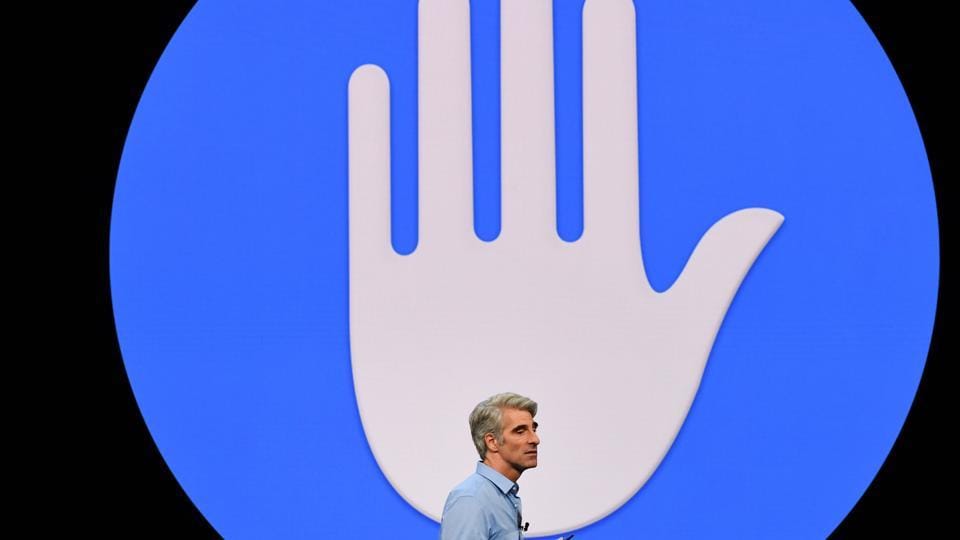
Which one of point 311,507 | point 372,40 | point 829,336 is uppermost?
point 372,40

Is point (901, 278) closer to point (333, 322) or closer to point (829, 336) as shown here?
point (829, 336)

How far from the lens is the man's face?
12.2ft

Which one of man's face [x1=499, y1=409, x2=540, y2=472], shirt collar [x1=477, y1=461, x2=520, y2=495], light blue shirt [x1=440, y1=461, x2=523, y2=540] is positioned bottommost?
light blue shirt [x1=440, y1=461, x2=523, y2=540]

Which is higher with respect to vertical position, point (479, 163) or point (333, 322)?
point (479, 163)

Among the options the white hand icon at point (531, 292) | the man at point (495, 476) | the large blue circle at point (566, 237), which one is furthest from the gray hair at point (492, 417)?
the large blue circle at point (566, 237)

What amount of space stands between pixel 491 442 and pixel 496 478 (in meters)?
0.10

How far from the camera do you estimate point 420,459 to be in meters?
4.97

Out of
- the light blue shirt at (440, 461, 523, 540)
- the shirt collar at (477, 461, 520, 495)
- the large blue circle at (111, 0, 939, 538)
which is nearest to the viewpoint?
the light blue shirt at (440, 461, 523, 540)

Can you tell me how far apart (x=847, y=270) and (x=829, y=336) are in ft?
0.72

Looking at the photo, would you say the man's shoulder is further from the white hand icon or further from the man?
the white hand icon

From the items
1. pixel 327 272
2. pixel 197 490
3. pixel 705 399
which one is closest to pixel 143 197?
pixel 327 272

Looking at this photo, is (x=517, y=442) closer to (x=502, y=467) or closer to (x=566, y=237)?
(x=502, y=467)

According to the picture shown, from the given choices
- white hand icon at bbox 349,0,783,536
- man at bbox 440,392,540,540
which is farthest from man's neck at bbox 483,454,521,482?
white hand icon at bbox 349,0,783,536

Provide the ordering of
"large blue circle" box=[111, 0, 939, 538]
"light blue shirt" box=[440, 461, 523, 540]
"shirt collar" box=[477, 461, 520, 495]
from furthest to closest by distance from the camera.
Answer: "large blue circle" box=[111, 0, 939, 538] → "shirt collar" box=[477, 461, 520, 495] → "light blue shirt" box=[440, 461, 523, 540]
